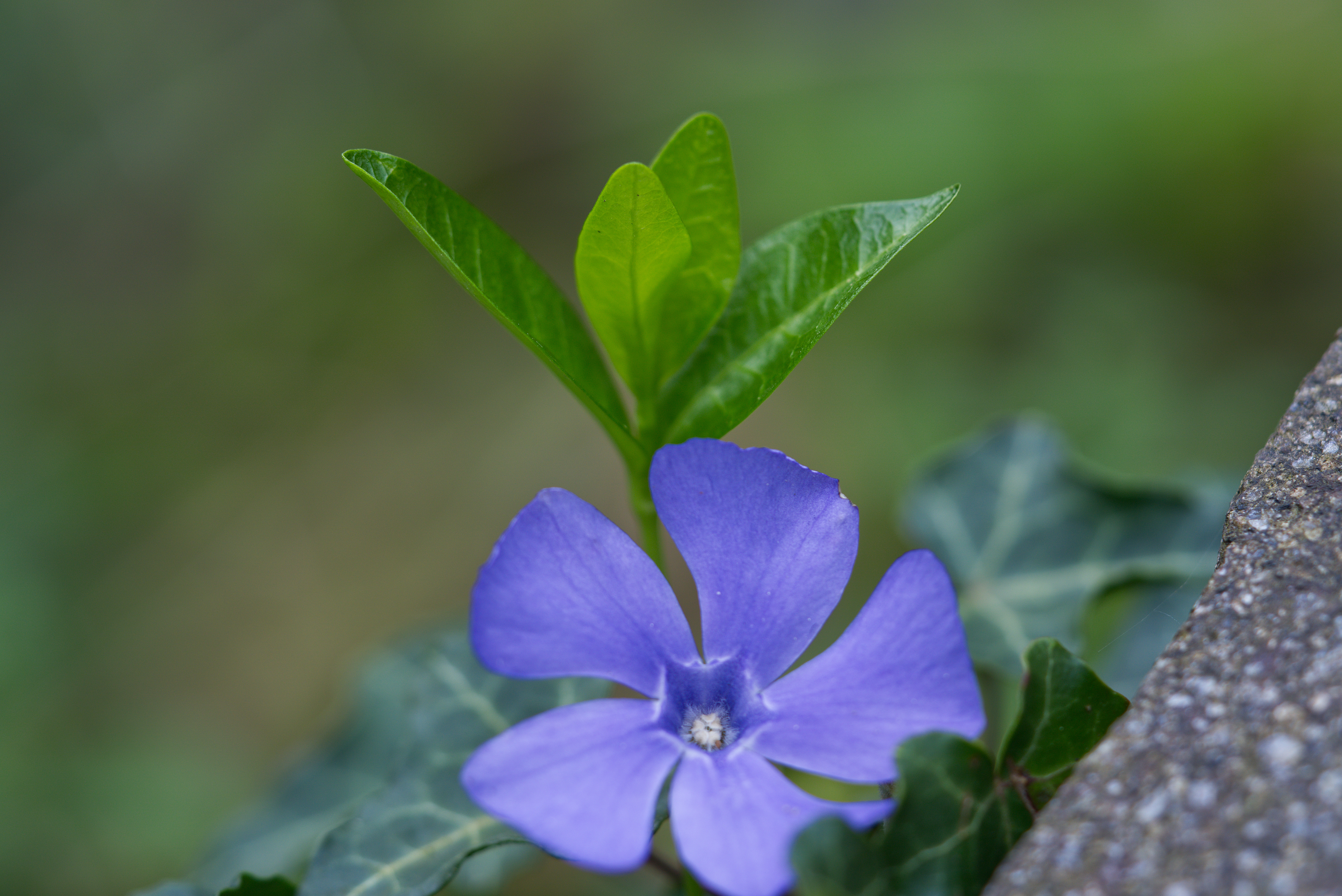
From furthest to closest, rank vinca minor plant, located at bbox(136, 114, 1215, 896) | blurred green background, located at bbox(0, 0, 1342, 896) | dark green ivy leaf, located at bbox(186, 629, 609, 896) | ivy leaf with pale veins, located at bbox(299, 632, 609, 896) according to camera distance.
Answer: blurred green background, located at bbox(0, 0, 1342, 896), dark green ivy leaf, located at bbox(186, 629, 609, 896), ivy leaf with pale veins, located at bbox(299, 632, 609, 896), vinca minor plant, located at bbox(136, 114, 1215, 896)

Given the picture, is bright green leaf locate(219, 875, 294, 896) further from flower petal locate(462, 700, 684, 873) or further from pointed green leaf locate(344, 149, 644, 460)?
pointed green leaf locate(344, 149, 644, 460)

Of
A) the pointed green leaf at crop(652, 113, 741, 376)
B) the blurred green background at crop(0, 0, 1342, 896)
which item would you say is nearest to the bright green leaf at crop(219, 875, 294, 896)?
the pointed green leaf at crop(652, 113, 741, 376)

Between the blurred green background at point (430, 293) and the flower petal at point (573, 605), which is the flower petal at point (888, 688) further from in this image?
the blurred green background at point (430, 293)

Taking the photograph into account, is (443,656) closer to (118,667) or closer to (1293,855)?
(1293,855)

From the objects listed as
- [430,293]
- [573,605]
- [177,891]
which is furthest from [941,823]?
[430,293]

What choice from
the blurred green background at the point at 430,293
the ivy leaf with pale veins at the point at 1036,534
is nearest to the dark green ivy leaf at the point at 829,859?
the ivy leaf with pale veins at the point at 1036,534

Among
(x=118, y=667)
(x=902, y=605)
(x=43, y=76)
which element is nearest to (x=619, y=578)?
(x=902, y=605)
